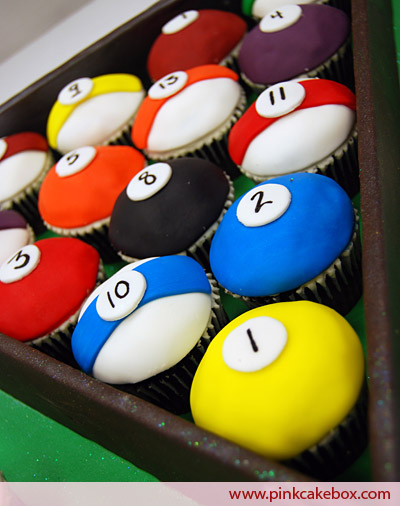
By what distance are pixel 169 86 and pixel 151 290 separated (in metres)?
0.85

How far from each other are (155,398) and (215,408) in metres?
0.29

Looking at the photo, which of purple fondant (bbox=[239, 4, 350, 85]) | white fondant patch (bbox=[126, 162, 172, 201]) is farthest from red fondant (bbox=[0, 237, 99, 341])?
purple fondant (bbox=[239, 4, 350, 85])

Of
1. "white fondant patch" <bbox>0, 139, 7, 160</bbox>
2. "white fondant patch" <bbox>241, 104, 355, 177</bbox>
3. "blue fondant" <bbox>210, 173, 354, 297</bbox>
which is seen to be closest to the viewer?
"blue fondant" <bbox>210, 173, 354, 297</bbox>

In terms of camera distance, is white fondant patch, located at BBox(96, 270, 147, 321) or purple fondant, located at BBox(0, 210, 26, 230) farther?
purple fondant, located at BBox(0, 210, 26, 230)

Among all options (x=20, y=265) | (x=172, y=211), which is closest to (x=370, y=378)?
(x=172, y=211)

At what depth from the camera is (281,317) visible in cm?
110

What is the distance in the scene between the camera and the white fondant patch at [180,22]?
6.71ft

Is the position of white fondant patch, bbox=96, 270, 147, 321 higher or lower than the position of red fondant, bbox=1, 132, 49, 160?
lower

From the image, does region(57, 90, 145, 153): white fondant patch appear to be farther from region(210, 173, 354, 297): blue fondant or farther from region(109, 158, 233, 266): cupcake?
region(210, 173, 354, 297): blue fondant

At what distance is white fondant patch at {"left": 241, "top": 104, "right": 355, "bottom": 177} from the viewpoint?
1427 mm

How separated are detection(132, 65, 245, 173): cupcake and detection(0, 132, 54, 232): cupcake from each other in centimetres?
45

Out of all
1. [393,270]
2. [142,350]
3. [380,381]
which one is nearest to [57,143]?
[142,350]

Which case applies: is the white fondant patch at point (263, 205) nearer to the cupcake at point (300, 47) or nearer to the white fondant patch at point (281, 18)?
the cupcake at point (300, 47)

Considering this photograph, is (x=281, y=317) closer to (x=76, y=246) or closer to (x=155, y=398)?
(x=155, y=398)
